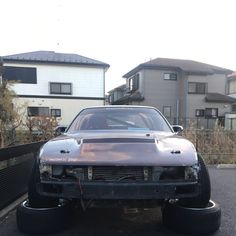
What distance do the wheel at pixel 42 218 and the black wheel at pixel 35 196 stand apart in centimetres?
5

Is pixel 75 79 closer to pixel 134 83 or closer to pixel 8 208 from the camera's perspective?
pixel 134 83

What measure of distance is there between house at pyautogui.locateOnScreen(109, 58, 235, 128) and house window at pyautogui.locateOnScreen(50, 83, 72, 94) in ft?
19.0

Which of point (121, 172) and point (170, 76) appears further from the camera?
point (170, 76)

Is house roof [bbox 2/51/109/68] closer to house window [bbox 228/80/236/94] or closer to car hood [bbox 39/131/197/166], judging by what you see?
house window [bbox 228/80/236/94]

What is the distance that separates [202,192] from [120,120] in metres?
1.69

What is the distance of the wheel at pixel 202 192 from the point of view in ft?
9.39

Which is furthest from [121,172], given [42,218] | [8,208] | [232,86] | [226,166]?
[232,86]

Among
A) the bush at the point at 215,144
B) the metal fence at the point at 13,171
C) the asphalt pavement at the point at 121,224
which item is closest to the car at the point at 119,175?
the asphalt pavement at the point at 121,224

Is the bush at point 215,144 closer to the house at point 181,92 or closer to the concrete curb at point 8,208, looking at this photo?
the concrete curb at point 8,208

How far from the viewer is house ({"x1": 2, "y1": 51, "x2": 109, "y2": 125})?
21562 mm

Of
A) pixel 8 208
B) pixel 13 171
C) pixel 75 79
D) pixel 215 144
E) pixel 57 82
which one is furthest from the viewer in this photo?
pixel 75 79

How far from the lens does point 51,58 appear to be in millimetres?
22141

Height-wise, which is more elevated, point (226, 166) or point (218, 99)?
point (218, 99)

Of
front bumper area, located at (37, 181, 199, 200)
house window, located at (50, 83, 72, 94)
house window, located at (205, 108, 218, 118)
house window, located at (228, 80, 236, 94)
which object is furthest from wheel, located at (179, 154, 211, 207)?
house window, located at (228, 80, 236, 94)
